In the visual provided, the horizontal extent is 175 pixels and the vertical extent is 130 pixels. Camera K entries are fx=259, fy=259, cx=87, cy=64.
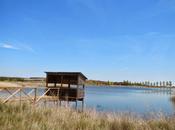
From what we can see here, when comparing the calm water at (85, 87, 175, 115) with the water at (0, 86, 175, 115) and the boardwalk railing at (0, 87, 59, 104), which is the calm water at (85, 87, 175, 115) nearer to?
the water at (0, 86, 175, 115)

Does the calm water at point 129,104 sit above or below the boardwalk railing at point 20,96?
below

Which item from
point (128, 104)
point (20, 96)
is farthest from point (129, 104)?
point (20, 96)

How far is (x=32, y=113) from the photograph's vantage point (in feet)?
28.5

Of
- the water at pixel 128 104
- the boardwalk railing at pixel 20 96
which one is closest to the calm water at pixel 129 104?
the water at pixel 128 104

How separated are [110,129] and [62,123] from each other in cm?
141

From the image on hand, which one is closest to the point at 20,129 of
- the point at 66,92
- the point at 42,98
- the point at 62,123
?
the point at 62,123

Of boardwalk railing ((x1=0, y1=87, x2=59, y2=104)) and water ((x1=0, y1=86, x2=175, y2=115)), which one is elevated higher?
boardwalk railing ((x1=0, y1=87, x2=59, y2=104))

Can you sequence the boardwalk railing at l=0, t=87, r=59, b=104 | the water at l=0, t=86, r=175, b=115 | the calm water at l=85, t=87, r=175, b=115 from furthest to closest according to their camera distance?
1. the calm water at l=85, t=87, r=175, b=115
2. the water at l=0, t=86, r=175, b=115
3. the boardwalk railing at l=0, t=87, r=59, b=104

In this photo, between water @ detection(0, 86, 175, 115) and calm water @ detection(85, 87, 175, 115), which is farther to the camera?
calm water @ detection(85, 87, 175, 115)

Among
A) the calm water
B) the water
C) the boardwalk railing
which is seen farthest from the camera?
the calm water

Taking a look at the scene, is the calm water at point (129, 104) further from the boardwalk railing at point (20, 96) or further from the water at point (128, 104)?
the boardwalk railing at point (20, 96)

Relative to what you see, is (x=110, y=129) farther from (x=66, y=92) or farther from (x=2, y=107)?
(x=66, y=92)

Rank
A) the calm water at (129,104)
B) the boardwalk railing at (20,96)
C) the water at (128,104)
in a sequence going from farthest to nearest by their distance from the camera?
the calm water at (129,104)
the water at (128,104)
the boardwalk railing at (20,96)

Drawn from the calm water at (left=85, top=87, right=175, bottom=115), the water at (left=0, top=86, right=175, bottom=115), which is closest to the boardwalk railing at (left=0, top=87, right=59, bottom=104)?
the water at (left=0, top=86, right=175, bottom=115)
